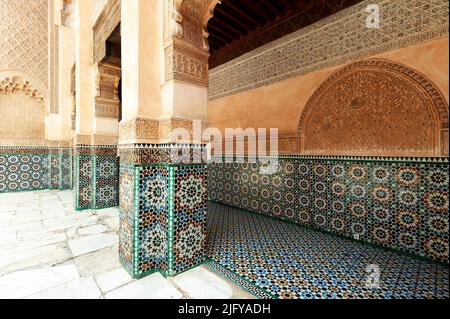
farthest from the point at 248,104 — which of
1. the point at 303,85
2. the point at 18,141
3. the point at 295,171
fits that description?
the point at 18,141

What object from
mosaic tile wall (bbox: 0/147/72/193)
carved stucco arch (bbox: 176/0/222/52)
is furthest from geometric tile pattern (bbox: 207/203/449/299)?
mosaic tile wall (bbox: 0/147/72/193)

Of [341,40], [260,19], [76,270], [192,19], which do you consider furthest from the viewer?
[260,19]

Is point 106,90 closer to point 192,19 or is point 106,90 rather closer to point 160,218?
point 192,19

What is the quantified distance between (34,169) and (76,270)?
490 cm

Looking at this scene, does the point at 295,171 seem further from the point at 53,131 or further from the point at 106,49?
the point at 53,131

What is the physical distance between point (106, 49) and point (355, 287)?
3.85 metres

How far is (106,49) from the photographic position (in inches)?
118

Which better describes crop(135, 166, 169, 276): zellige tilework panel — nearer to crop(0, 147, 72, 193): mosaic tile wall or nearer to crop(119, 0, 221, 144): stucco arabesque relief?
crop(119, 0, 221, 144): stucco arabesque relief

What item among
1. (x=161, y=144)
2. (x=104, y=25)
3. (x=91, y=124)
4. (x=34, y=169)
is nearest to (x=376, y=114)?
(x=161, y=144)

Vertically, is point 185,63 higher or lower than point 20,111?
lower

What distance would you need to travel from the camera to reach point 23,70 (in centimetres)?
488

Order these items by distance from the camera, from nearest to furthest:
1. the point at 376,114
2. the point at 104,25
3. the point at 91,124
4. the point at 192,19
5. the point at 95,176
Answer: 1. the point at 192,19
2. the point at 376,114
3. the point at 104,25
4. the point at 95,176
5. the point at 91,124

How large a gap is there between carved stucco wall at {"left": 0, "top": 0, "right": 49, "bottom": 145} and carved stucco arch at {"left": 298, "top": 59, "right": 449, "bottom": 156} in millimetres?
6055

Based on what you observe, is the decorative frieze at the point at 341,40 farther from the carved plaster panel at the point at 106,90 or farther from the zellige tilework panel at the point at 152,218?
the zellige tilework panel at the point at 152,218
